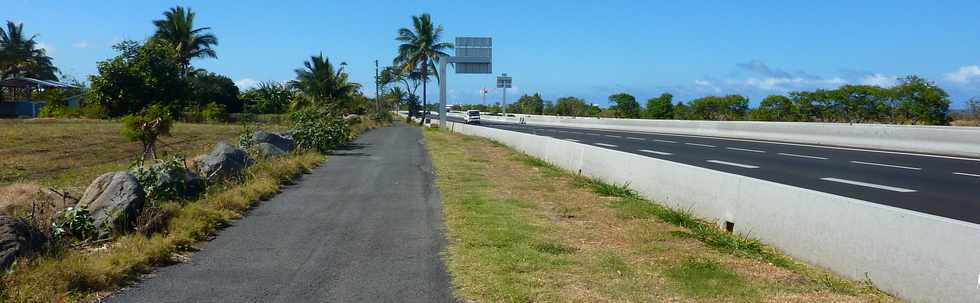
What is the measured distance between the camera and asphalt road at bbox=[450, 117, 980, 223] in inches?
413

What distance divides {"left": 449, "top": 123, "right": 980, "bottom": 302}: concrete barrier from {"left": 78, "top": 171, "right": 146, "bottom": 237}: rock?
6675mm

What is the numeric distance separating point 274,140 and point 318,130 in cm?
301

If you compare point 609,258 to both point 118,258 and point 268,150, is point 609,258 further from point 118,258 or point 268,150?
point 268,150

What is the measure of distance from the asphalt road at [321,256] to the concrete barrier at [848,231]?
3.28 m

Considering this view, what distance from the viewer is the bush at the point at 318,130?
2228 centimetres

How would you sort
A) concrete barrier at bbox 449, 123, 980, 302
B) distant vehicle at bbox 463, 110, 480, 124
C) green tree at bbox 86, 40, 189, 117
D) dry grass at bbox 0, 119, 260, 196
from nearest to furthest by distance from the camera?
1. concrete barrier at bbox 449, 123, 980, 302
2. dry grass at bbox 0, 119, 260, 196
3. green tree at bbox 86, 40, 189, 117
4. distant vehicle at bbox 463, 110, 480, 124

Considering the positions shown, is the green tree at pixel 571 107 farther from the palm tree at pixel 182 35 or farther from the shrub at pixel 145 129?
the shrub at pixel 145 129

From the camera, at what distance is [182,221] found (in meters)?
8.07

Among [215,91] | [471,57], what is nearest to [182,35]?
[215,91]

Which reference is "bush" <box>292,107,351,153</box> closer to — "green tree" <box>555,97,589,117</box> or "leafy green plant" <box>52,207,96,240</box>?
"leafy green plant" <box>52,207,96,240</box>

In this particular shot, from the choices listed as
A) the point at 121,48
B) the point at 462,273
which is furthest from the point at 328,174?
the point at 121,48

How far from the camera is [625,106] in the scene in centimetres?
6862

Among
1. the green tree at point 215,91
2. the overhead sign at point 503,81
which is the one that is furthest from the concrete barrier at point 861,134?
the overhead sign at point 503,81

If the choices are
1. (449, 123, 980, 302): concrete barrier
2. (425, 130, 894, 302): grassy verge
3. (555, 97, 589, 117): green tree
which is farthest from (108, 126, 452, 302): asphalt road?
(555, 97, 589, 117): green tree
